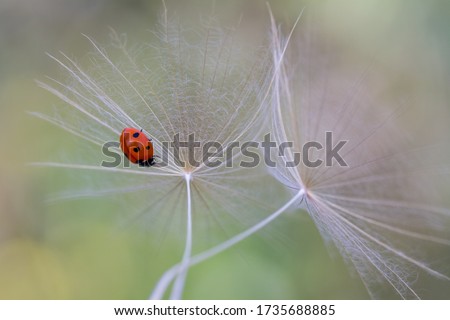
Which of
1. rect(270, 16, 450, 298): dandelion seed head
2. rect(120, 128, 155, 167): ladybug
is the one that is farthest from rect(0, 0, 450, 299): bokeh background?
rect(120, 128, 155, 167): ladybug

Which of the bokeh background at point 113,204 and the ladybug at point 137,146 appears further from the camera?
the bokeh background at point 113,204

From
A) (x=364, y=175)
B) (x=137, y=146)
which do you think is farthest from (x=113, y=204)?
(x=364, y=175)

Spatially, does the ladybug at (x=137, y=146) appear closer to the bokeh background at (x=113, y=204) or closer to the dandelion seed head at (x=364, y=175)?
the dandelion seed head at (x=364, y=175)

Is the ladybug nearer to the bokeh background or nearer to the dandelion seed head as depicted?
the dandelion seed head

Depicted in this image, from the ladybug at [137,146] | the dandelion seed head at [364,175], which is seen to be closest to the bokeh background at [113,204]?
the dandelion seed head at [364,175]

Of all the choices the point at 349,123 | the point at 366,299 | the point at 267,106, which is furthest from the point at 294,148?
the point at 366,299

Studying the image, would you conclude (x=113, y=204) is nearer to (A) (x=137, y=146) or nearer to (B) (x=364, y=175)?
(A) (x=137, y=146)
